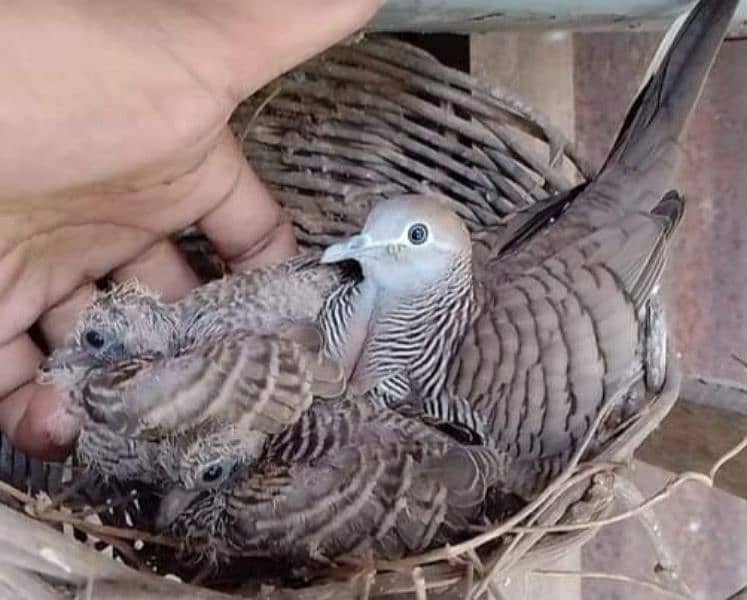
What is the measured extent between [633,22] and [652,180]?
0.34ft

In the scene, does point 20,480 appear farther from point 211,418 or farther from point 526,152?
point 526,152

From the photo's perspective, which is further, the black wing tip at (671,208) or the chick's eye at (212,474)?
the black wing tip at (671,208)

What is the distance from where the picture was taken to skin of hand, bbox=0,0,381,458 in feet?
1.95

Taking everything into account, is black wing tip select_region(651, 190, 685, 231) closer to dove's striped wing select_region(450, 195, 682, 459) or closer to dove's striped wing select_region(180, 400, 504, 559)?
dove's striped wing select_region(450, 195, 682, 459)

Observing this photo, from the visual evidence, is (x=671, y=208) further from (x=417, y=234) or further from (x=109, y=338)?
(x=109, y=338)

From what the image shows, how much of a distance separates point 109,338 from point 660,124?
342 millimetres

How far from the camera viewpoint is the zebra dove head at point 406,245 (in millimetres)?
788

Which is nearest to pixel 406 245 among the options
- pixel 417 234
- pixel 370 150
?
pixel 417 234

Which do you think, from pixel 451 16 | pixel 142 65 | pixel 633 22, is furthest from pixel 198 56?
pixel 633 22

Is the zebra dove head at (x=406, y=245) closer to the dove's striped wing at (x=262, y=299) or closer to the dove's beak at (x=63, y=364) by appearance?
the dove's striped wing at (x=262, y=299)

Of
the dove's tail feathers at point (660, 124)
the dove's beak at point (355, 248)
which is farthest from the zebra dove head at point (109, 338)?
the dove's tail feathers at point (660, 124)

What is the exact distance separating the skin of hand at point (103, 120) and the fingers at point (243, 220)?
0.01 metres

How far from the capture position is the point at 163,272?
2.81ft

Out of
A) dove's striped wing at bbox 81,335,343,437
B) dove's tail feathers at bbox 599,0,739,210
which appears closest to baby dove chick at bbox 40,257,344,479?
dove's striped wing at bbox 81,335,343,437
